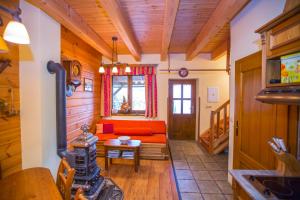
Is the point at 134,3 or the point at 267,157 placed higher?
the point at 134,3

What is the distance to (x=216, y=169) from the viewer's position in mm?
3217

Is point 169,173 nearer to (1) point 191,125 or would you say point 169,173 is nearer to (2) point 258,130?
(2) point 258,130

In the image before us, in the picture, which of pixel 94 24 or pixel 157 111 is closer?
pixel 94 24

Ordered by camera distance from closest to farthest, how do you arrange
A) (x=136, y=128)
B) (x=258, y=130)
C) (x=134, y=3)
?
(x=258, y=130) < (x=134, y=3) < (x=136, y=128)

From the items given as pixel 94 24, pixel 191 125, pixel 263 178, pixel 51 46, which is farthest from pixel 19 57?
pixel 191 125

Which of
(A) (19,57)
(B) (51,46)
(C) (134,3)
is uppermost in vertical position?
(C) (134,3)

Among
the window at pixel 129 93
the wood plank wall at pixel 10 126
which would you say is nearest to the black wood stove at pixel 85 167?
the wood plank wall at pixel 10 126

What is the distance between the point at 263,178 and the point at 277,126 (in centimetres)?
60

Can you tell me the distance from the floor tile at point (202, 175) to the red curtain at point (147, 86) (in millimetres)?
2138

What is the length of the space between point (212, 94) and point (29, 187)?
15.4ft

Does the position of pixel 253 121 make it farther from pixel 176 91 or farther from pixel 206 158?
pixel 176 91

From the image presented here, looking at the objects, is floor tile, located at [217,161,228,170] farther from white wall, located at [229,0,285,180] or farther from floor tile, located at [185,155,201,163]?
white wall, located at [229,0,285,180]

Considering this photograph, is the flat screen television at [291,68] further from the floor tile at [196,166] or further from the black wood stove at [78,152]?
the floor tile at [196,166]

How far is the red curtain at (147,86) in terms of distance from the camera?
4820 mm
